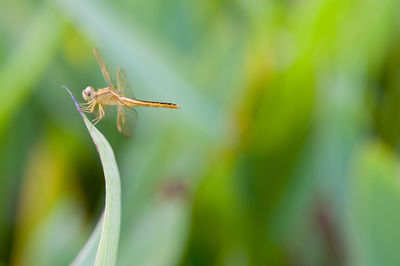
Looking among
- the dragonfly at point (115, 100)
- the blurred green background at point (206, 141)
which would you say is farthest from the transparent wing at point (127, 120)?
the blurred green background at point (206, 141)

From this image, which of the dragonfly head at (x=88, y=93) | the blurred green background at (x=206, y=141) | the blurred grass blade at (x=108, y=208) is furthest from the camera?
the blurred green background at (x=206, y=141)

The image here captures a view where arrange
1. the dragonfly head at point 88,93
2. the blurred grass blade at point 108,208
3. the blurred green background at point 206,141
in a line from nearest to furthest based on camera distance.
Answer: the blurred grass blade at point 108,208 → the dragonfly head at point 88,93 → the blurred green background at point 206,141

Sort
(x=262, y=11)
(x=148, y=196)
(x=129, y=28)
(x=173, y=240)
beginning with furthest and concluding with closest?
1. (x=262, y=11)
2. (x=129, y=28)
3. (x=148, y=196)
4. (x=173, y=240)

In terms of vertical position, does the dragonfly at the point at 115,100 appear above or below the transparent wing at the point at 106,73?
below

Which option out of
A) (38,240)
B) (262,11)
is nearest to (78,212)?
(38,240)

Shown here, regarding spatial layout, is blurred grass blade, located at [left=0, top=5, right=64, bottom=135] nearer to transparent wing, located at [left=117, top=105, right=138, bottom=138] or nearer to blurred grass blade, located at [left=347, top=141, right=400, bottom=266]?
transparent wing, located at [left=117, top=105, right=138, bottom=138]

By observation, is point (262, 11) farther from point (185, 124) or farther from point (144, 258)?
point (144, 258)

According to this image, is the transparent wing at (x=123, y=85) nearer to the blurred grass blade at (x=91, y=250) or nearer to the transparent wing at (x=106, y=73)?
the transparent wing at (x=106, y=73)
